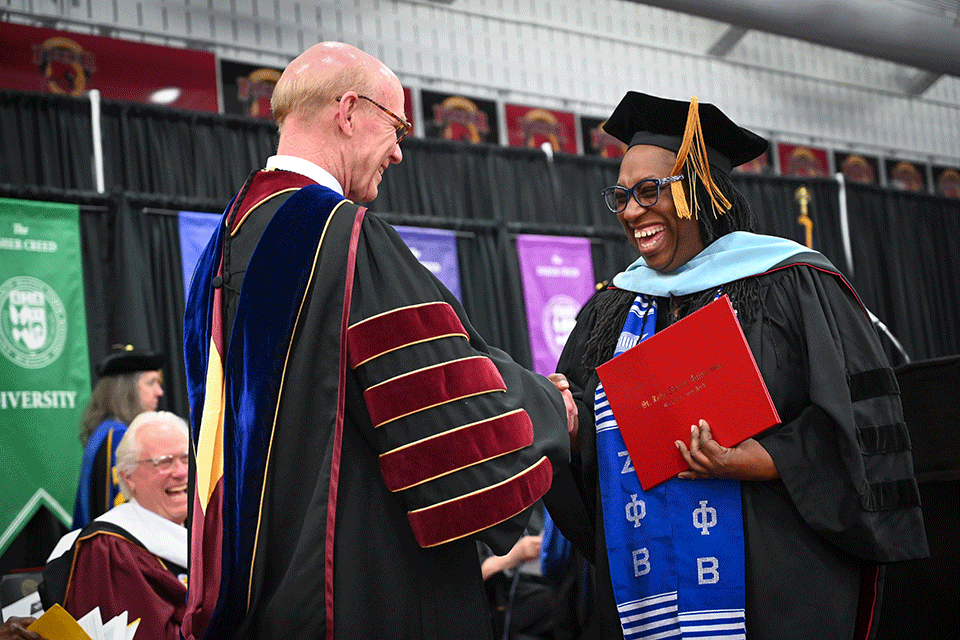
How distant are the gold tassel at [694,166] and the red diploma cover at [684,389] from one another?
1.26ft

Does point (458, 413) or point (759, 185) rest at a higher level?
point (759, 185)

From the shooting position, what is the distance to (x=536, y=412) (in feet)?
6.04

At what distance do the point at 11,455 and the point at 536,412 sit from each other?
4577 millimetres

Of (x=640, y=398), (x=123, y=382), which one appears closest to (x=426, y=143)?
(x=123, y=382)

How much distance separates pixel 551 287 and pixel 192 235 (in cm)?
305

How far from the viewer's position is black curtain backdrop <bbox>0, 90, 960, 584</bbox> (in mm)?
6141

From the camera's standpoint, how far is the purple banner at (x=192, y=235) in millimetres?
6336

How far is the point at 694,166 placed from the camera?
2.34 m

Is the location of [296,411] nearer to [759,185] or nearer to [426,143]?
[426,143]

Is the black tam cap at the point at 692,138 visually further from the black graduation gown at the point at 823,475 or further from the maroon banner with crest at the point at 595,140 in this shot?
the maroon banner with crest at the point at 595,140

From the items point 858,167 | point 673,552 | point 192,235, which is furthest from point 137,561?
point 858,167

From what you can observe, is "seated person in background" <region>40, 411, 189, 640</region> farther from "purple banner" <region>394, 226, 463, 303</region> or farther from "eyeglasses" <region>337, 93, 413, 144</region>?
"purple banner" <region>394, 226, 463, 303</region>

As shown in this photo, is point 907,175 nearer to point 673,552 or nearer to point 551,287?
point 551,287

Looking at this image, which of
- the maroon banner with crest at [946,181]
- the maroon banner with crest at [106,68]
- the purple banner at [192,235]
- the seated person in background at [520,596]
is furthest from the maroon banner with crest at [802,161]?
the seated person in background at [520,596]
